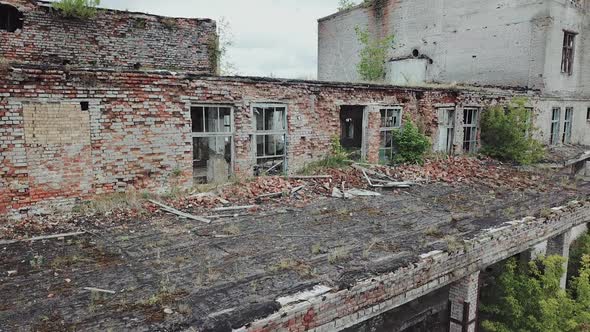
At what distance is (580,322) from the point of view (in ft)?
24.8

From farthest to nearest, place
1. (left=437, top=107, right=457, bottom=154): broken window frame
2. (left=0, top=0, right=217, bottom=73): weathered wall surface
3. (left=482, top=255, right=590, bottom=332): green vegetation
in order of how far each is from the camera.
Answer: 1. (left=437, top=107, right=457, bottom=154): broken window frame
2. (left=0, top=0, right=217, bottom=73): weathered wall surface
3. (left=482, top=255, right=590, bottom=332): green vegetation

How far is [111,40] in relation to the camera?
1270 cm

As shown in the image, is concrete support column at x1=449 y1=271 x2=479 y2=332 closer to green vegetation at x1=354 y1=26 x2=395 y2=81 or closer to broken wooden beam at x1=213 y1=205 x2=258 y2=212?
broken wooden beam at x1=213 y1=205 x2=258 y2=212

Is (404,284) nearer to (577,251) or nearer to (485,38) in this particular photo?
(577,251)

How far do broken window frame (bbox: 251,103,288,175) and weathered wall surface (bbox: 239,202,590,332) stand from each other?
5596 millimetres

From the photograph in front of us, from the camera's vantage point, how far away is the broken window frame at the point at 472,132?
15078mm

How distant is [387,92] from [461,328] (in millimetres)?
7814

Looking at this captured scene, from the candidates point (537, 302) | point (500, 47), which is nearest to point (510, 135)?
point (500, 47)

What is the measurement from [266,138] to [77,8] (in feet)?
23.4

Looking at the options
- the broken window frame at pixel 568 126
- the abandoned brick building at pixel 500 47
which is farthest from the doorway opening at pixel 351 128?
the broken window frame at pixel 568 126

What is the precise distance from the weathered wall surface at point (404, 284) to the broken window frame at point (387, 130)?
5.61 meters

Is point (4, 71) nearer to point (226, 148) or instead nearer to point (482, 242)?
point (226, 148)

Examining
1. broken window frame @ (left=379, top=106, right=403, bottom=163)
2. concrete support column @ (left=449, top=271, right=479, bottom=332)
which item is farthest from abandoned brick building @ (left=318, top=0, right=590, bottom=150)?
concrete support column @ (left=449, top=271, right=479, bottom=332)

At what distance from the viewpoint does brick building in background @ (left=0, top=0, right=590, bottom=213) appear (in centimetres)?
725
